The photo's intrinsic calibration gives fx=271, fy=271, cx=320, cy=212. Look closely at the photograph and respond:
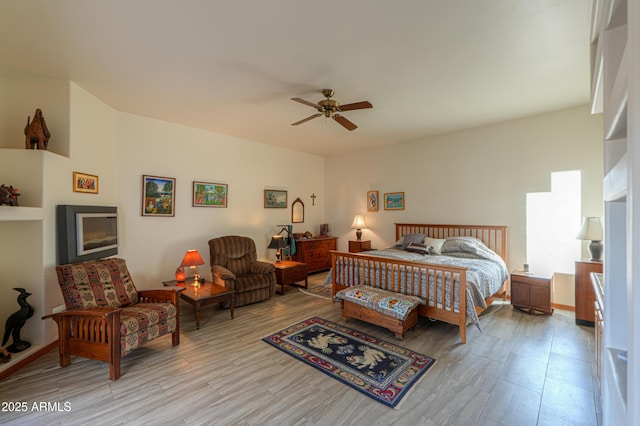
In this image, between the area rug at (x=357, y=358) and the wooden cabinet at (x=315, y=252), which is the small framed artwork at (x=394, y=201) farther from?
the area rug at (x=357, y=358)

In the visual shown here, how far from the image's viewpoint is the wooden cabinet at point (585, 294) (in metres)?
3.40

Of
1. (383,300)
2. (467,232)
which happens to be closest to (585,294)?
(467,232)

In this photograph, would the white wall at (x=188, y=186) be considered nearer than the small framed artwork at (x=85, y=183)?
No

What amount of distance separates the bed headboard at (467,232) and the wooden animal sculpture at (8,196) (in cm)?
563

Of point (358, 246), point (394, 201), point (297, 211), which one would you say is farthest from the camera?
point (297, 211)

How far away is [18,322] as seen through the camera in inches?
106

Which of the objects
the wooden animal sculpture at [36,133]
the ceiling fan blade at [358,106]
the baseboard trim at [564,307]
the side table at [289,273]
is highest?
the ceiling fan blade at [358,106]

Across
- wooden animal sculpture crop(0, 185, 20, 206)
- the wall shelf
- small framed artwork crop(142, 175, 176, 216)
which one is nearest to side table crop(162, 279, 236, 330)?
small framed artwork crop(142, 175, 176, 216)

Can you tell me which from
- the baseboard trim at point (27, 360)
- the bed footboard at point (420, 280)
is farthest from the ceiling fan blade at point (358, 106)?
the baseboard trim at point (27, 360)

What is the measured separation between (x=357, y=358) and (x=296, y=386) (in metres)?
0.70

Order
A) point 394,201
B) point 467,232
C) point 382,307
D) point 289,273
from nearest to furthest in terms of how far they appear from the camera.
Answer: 1. point 382,307
2. point 467,232
3. point 289,273
4. point 394,201

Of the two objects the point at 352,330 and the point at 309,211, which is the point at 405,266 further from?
the point at 309,211

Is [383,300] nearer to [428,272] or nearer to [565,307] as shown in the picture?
[428,272]

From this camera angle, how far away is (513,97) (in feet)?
11.5
